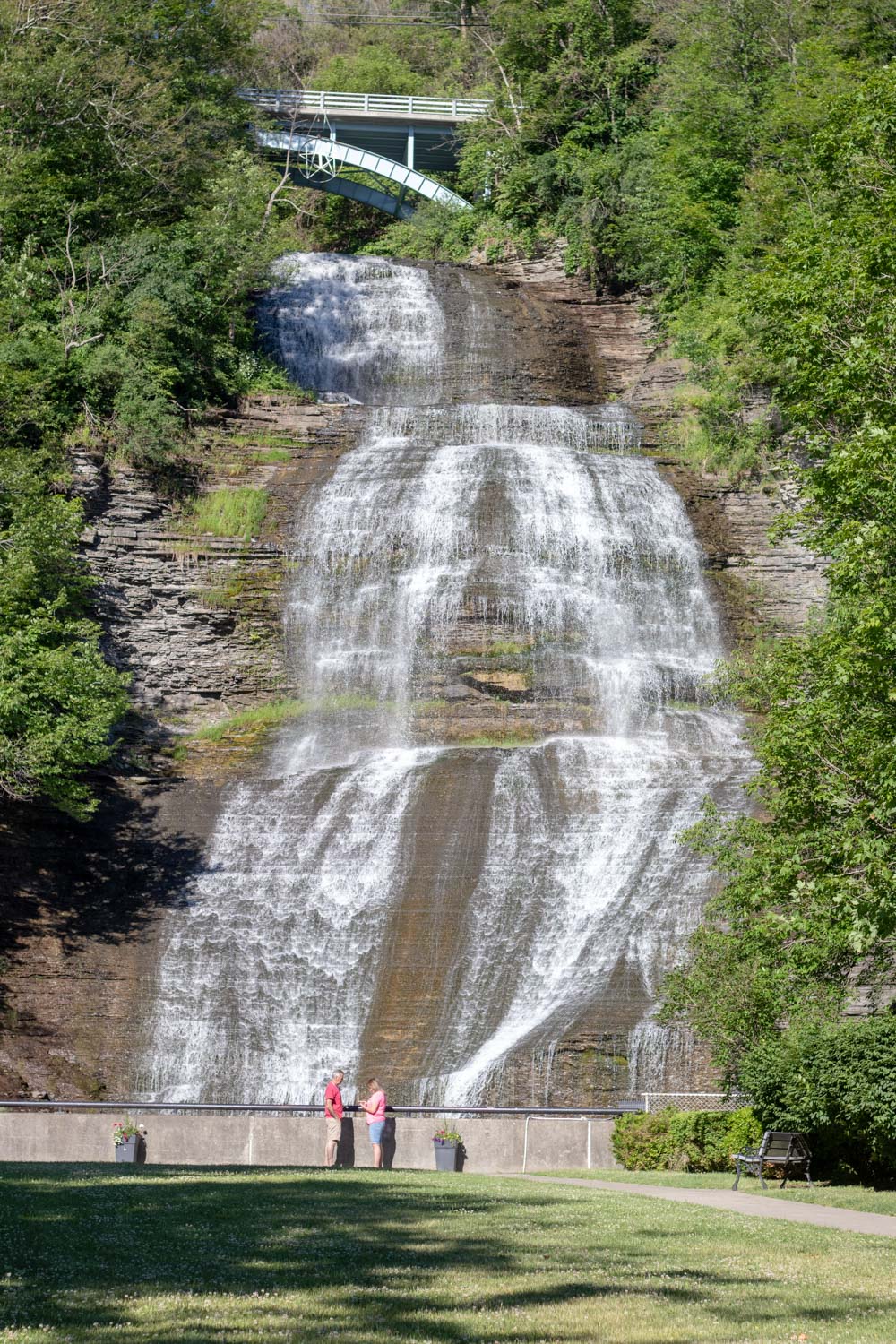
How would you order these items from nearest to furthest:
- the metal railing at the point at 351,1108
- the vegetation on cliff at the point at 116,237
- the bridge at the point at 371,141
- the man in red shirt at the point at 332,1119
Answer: the man in red shirt at the point at 332,1119 → the metal railing at the point at 351,1108 → the vegetation on cliff at the point at 116,237 → the bridge at the point at 371,141

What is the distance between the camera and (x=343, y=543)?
38.3 m

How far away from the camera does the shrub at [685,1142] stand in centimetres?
1806

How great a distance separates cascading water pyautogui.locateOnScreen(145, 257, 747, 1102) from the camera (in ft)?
76.2

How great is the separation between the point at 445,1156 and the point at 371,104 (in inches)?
2186

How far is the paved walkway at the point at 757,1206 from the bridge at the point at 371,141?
50.7 metres

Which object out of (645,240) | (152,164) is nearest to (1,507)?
(152,164)

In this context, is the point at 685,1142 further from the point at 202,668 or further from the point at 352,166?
the point at 352,166

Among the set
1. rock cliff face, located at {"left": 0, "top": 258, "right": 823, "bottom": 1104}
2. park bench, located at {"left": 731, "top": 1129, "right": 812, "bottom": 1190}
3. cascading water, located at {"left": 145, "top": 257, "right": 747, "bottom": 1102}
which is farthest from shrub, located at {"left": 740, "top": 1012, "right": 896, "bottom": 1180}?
cascading water, located at {"left": 145, "top": 257, "right": 747, "bottom": 1102}

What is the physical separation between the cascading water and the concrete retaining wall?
2.68 meters

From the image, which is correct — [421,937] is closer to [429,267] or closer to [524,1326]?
[524,1326]

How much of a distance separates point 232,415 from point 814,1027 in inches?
1267

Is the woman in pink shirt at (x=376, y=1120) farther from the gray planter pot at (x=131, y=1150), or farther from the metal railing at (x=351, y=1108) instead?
the gray planter pot at (x=131, y=1150)

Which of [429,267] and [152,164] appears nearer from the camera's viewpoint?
[152,164]

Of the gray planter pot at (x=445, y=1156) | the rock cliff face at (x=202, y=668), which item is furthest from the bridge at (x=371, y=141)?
the gray planter pot at (x=445, y=1156)
